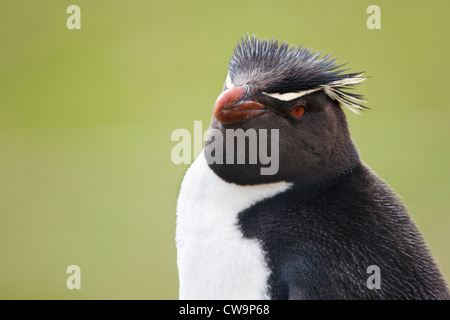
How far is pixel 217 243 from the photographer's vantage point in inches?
54.6

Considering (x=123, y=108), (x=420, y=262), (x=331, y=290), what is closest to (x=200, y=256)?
(x=331, y=290)

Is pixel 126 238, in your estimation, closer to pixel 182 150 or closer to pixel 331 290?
pixel 182 150

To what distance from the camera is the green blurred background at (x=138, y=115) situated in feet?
15.2

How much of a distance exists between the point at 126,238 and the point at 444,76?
164 inches

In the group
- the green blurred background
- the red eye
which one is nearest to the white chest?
the red eye

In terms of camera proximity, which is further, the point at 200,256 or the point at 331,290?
the point at 200,256

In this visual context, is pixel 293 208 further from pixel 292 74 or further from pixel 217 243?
pixel 292 74

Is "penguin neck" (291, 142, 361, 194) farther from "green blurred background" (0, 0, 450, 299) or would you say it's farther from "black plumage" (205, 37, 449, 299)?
"green blurred background" (0, 0, 450, 299)

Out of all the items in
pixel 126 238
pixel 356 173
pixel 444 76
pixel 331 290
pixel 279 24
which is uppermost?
pixel 279 24

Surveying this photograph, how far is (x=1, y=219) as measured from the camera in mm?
5531

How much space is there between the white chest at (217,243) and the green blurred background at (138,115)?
2.45 m

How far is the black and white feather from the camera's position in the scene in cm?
141

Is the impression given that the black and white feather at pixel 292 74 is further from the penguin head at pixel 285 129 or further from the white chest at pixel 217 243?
the white chest at pixel 217 243

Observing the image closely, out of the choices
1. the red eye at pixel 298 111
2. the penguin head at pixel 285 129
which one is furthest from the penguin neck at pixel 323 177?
the red eye at pixel 298 111
